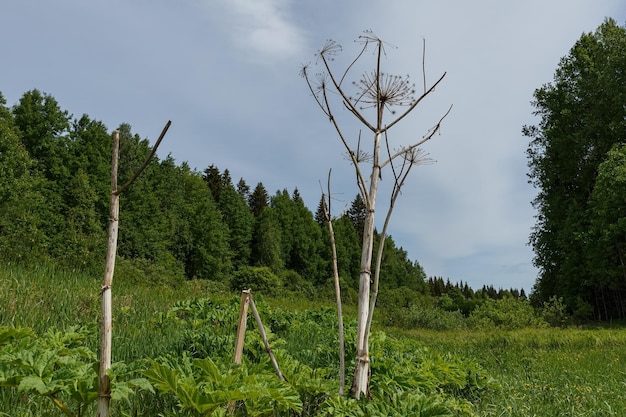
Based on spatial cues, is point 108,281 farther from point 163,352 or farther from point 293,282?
point 293,282

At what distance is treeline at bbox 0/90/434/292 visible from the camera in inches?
886

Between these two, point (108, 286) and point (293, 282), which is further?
point (293, 282)

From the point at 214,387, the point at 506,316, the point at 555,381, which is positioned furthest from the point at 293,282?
the point at 214,387

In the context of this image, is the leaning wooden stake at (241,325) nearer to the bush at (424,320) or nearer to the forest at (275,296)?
the forest at (275,296)

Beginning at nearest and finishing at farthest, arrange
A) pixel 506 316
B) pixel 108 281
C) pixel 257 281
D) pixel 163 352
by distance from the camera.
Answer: pixel 108 281 < pixel 163 352 < pixel 506 316 < pixel 257 281

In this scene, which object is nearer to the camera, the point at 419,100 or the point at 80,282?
the point at 419,100

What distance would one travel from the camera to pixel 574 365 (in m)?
8.01

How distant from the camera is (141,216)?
34.3m

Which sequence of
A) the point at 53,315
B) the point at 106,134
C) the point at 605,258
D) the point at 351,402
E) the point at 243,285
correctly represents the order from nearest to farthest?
the point at 351,402 → the point at 53,315 → the point at 605,258 → the point at 243,285 → the point at 106,134

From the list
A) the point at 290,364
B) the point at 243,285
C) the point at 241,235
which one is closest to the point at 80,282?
the point at 290,364

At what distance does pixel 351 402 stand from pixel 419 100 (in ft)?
5.28

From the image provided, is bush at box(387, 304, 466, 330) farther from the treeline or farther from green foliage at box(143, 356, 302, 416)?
green foliage at box(143, 356, 302, 416)

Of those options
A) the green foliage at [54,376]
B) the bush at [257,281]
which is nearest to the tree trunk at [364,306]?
the green foliage at [54,376]

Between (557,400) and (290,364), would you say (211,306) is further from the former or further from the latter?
(557,400)
